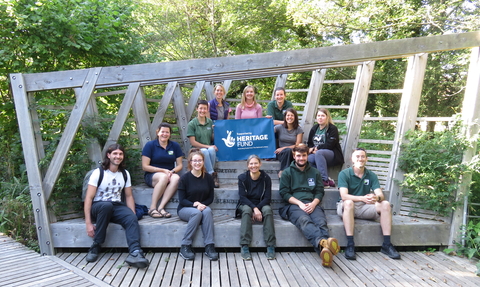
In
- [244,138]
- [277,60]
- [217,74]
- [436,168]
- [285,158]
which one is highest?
[277,60]

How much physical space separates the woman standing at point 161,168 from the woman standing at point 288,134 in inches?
65.8

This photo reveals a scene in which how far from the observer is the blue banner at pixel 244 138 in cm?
575

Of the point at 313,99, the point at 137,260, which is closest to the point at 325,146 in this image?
the point at 313,99

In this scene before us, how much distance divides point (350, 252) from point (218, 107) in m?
3.70

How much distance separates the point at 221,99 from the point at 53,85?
10.1ft

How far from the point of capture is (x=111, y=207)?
3789 mm

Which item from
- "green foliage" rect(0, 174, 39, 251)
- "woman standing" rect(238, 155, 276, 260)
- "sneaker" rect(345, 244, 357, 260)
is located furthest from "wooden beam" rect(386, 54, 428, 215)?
"green foliage" rect(0, 174, 39, 251)

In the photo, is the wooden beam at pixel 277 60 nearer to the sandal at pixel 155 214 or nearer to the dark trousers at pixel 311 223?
the sandal at pixel 155 214

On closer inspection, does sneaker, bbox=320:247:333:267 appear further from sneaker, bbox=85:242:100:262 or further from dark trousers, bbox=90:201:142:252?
sneaker, bbox=85:242:100:262

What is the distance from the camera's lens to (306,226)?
3.76 m

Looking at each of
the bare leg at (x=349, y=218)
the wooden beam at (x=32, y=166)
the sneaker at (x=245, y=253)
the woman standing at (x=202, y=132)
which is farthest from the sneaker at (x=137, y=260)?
the bare leg at (x=349, y=218)

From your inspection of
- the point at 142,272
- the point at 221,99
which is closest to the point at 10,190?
the point at 142,272

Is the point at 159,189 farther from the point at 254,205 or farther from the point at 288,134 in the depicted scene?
the point at 288,134

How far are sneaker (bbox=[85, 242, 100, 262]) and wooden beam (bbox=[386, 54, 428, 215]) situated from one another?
404 centimetres
